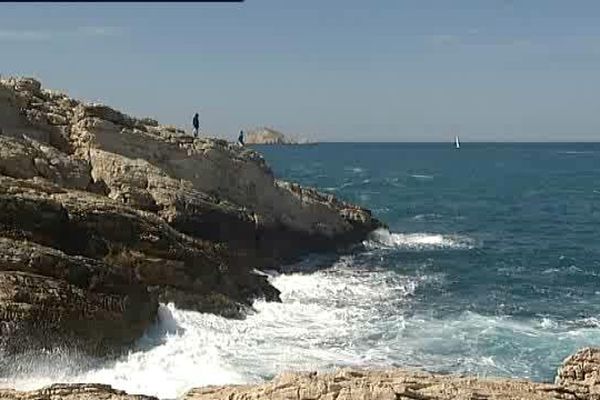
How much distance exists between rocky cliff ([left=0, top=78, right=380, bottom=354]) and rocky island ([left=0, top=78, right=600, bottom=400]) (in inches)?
1.9

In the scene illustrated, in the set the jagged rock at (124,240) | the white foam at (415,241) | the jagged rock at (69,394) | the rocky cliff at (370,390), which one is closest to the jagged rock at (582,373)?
the rocky cliff at (370,390)

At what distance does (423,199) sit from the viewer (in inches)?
2758

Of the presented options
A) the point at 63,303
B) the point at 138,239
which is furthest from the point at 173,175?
the point at 63,303

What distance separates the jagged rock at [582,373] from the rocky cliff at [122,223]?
41.5ft

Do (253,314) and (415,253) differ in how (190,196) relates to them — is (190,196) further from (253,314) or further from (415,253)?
(415,253)

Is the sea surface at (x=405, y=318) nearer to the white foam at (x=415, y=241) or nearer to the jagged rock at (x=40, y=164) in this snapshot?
the white foam at (x=415, y=241)

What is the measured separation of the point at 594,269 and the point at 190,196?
2032 cm

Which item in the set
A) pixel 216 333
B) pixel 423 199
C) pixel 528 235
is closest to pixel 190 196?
pixel 216 333

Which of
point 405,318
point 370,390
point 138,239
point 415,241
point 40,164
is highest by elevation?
point 40,164

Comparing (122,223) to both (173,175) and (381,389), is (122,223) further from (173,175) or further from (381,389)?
(381,389)

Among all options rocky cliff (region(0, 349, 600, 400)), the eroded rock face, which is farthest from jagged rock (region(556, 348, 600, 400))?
the eroded rock face

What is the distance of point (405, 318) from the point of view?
2647cm

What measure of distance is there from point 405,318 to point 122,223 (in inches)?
410

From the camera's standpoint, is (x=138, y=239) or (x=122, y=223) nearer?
(x=122, y=223)
